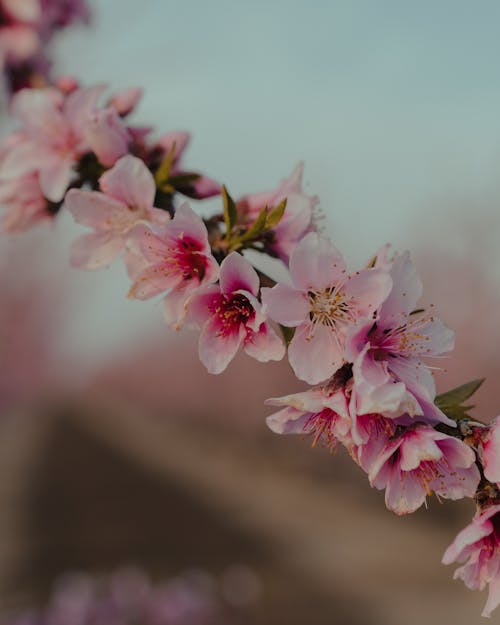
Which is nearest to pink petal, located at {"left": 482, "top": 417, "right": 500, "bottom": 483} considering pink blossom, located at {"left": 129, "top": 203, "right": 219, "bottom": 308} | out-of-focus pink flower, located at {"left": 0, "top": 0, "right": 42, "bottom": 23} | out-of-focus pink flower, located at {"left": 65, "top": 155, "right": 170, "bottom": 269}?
pink blossom, located at {"left": 129, "top": 203, "right": 219, "bottom": 308}

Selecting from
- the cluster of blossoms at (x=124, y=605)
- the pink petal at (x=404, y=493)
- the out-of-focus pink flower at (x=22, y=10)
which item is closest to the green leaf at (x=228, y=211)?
the pink petal at (x=404, y=493)

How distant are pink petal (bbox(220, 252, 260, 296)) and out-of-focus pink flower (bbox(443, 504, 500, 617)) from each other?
1.02 feet

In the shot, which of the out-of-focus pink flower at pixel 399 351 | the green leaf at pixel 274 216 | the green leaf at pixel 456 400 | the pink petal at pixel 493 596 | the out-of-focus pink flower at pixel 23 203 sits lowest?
the pink petal at pixel 493 596

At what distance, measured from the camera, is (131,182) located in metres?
0.97

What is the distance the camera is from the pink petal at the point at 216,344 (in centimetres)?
82

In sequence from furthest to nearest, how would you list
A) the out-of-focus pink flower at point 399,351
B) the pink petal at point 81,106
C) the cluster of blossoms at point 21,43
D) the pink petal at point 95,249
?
the cluster of blossoms at point 21,43
the pink petal at point 81,106
the pink petal at point 95,249
the out-of-focus pink flower at point 399,351

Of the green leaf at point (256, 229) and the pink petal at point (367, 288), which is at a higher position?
the pink petal at point (367, 288)

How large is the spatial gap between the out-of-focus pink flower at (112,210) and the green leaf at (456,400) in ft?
1.25

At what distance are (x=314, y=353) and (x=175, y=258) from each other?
21cm

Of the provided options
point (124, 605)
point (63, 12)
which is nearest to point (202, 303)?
point (63, 12)

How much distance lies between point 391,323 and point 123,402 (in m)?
10.8

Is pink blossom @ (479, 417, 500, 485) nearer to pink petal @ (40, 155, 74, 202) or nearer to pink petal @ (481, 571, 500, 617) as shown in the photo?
pink petal @ (481, 571, 500, 617)

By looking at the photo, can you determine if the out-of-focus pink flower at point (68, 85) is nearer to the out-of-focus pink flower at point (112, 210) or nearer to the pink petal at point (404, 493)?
the out-of-focus pink flower at point (112, 210)

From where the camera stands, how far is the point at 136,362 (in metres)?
12.7
